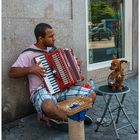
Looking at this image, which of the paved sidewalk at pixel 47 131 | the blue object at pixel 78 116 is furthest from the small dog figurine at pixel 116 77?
the blue object at pixel 78 116

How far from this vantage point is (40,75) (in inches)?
144

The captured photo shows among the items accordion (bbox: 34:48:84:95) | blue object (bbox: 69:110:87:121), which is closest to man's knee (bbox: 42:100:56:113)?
accordion (bbox: 34:48:84:95)

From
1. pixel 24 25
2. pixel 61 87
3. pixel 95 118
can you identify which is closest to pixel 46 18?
pixel 24 25

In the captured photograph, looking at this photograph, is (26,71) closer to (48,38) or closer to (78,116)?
(48,38)

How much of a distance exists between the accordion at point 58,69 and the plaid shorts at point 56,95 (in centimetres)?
9

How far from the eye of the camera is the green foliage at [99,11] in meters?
6.21

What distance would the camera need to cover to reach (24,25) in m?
4.11

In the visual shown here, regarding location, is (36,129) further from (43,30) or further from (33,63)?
(43,30)

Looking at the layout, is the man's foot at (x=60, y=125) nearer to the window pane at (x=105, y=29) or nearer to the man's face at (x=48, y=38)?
the man's face at (x=48, y=38)

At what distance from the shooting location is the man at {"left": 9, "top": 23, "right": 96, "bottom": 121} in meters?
3.56

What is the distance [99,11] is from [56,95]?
3061mm

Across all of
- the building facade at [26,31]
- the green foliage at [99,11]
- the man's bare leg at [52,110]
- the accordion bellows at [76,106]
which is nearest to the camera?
the accordion bellows at [76,106]

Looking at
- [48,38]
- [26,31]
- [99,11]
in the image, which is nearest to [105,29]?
[99,11]

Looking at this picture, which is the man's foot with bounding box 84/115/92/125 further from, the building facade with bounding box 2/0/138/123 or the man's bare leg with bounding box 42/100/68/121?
the building facade with bounding box 2/0/138/123
